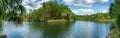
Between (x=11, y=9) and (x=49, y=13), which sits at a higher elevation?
(x=11, y=9)

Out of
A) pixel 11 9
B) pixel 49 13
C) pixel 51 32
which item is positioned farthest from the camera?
pixel 49 13

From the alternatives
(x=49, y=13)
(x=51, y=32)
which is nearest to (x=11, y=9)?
(x=51, y=32)

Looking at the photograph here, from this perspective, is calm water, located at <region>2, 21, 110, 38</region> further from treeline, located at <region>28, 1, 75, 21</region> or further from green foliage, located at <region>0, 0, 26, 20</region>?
treeline, located at <region>28, 1, 75, 21</region>

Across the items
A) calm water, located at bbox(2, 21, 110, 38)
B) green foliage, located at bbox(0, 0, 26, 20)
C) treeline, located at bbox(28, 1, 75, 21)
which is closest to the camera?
green foliage, located at bbox(0, 0, 26, 20)

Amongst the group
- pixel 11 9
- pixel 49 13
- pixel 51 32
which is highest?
pixel 11 9

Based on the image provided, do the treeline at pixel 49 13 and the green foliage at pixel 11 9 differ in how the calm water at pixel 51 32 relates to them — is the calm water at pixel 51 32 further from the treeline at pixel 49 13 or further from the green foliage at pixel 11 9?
the treeline at pixel 49 13

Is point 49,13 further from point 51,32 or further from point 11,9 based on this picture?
point 11,9

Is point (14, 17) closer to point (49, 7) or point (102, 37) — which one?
point (102, 37)

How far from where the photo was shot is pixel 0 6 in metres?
17.0

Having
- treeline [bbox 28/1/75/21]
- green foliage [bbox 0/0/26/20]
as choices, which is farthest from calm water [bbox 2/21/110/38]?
treeline [bbox 28/1/75/21]

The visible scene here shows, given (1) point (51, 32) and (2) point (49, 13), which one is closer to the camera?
(1) point (51, 32)

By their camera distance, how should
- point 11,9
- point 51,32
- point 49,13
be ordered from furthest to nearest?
point 49,13 < point 51,32 < point 11,9

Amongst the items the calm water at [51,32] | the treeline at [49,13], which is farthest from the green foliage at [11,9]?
A: the treeline at [49,13]

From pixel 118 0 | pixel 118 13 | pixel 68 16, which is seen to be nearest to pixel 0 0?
pixel 118 13
